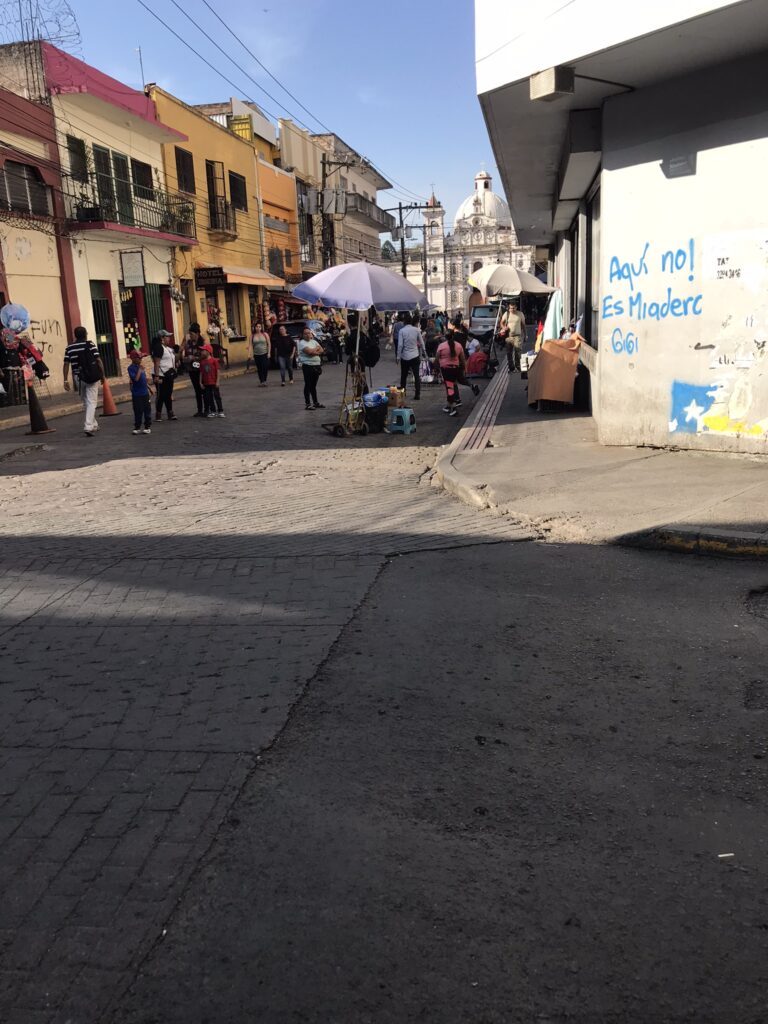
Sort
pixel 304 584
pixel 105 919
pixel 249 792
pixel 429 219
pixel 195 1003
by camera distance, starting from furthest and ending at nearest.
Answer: pixel 429 219 < pixel 304 584 < pixel 249 792 < pixel 105 919 < pixel 195 1003

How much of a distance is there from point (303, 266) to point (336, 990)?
148ft

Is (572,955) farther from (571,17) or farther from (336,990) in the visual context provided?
(571,17)

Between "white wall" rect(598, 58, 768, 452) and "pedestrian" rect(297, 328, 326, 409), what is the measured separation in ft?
22.5

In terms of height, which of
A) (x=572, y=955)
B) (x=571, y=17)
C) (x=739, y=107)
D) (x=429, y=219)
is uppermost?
(x=429, y=219)

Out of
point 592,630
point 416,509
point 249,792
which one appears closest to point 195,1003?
point 249,792

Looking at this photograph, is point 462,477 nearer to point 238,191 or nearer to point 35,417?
point 35,417

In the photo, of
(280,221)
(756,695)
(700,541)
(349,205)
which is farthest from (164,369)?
(349,205)

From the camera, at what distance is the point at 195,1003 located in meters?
2.13

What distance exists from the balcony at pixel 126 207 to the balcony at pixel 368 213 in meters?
22.5

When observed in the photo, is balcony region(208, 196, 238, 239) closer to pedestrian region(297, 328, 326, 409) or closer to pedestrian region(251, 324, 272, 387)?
pedestrian region(251, 324, 272, 387)

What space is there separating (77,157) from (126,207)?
264cm

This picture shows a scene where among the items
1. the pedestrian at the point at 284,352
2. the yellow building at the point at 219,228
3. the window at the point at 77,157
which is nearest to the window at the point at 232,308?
the yellow building at the point at 219,228

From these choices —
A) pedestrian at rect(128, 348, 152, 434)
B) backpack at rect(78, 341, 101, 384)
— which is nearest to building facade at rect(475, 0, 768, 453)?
pedestrian at rect(128, 348, 152, 434)

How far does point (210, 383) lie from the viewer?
15.5 metres
